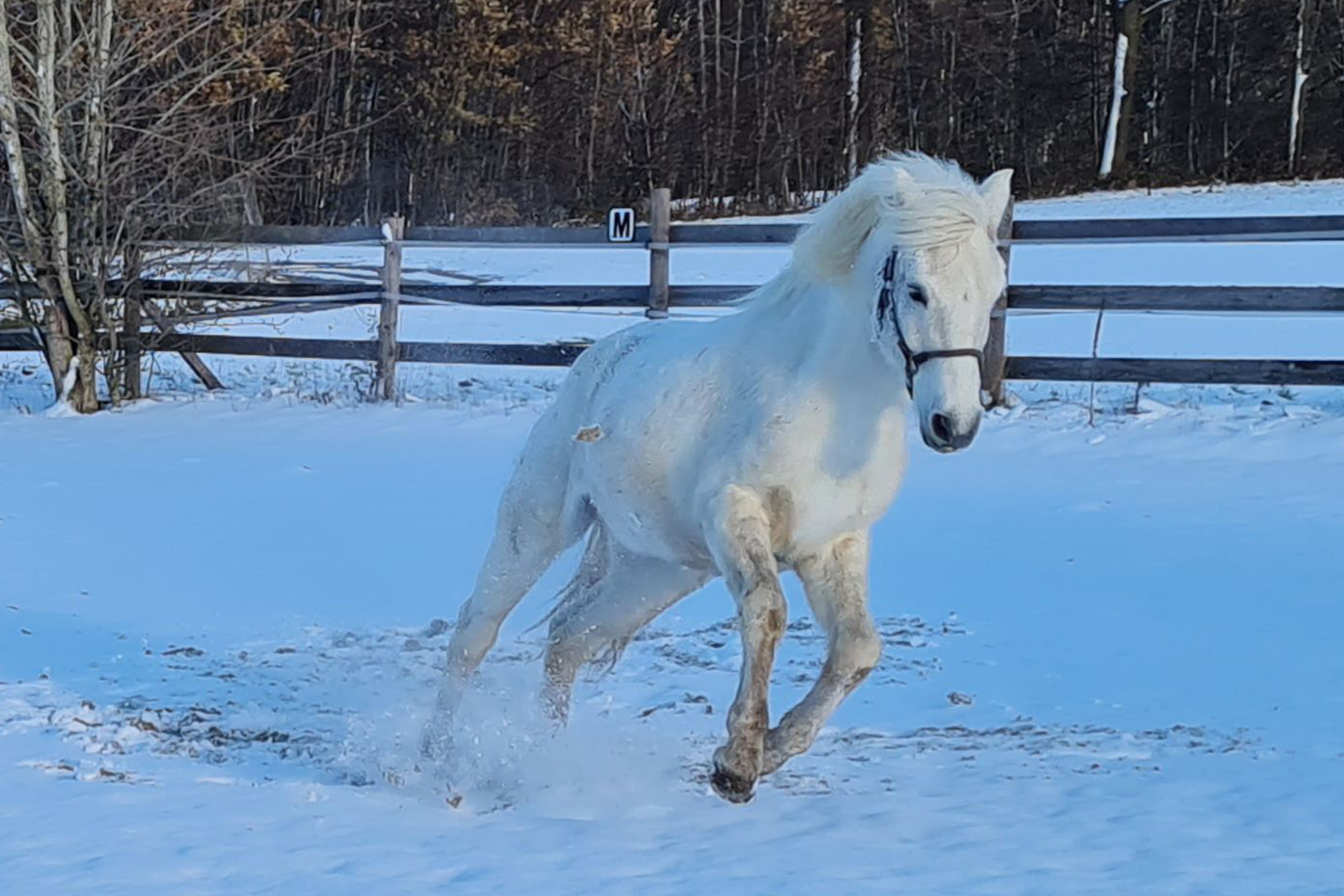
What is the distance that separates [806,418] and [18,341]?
34.9 feet

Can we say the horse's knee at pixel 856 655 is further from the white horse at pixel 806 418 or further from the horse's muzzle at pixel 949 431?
the horse's muzzle at pixel 949 431

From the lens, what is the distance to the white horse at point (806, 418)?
3.43 meters

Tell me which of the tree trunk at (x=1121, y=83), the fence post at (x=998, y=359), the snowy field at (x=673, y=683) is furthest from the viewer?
the tree trunk at (x=1121, y=83)

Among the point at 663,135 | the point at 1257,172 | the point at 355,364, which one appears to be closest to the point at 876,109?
the point at 663,135

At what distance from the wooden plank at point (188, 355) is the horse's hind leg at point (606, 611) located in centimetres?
836

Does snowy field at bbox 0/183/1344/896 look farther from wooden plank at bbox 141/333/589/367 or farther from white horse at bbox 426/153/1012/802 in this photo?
wooden plank at bbox 141/333/589/367

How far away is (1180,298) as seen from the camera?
9.89m

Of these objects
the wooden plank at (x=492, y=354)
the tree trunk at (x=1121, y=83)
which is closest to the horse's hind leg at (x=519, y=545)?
the wooden plank at (x=492, y=354)

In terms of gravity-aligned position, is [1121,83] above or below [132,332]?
above

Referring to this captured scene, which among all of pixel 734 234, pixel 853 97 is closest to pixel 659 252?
pixel 734 234

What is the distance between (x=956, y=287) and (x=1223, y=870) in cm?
134

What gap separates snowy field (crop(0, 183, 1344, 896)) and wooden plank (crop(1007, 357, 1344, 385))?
10.1 inches

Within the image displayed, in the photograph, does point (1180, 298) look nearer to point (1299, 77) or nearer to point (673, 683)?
point (673, 683)

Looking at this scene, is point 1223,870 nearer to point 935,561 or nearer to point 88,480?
point 935,561
